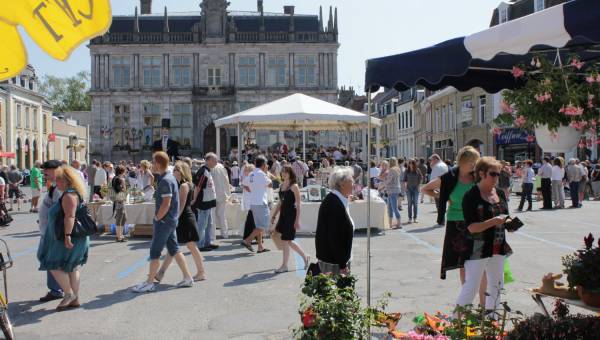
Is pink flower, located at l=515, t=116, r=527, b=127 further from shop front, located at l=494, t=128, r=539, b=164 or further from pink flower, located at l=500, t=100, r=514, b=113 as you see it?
shop front, located at l=494, t=128, r=539, b=164

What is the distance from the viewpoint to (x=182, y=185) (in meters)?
8.42

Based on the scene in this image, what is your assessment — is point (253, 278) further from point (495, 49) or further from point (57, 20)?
point (57, 20)

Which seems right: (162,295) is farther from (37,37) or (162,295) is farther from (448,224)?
(37,37)

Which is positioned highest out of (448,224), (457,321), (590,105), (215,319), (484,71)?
(484,71)

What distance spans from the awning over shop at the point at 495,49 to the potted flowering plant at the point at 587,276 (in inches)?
60.5

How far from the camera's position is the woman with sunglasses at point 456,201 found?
19.0ft

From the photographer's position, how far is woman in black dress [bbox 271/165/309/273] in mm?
9070

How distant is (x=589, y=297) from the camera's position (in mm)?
4551

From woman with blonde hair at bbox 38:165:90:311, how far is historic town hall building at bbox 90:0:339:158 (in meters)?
44.6

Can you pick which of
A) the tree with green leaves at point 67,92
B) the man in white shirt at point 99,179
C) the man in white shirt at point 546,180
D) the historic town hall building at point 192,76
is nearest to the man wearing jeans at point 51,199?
the man in white shirt at point 99,179

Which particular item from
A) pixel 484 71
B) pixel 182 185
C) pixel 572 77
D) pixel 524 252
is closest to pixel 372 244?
pixel 524 252

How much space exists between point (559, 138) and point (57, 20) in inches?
150

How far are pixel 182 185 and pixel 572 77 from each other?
5.09 m

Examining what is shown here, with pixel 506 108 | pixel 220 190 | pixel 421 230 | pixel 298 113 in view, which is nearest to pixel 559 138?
pixel 506 108
